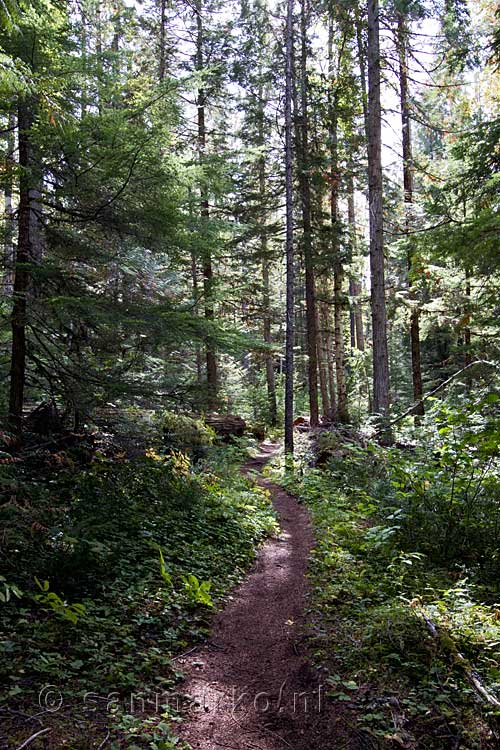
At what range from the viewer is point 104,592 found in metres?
4.50

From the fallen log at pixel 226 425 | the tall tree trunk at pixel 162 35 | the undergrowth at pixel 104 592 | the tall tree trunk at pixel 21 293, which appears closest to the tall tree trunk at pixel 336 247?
the fallen log at pixel 226 425

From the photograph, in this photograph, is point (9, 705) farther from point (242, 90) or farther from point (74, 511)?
point (242, 90)

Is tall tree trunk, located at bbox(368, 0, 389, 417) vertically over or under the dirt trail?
over

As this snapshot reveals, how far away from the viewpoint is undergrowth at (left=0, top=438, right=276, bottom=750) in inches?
115

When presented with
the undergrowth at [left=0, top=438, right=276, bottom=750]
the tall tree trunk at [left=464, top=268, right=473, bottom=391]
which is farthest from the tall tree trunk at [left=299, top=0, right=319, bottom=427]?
the undergrowth at [left=0, top=438, right=276, bottom=750]

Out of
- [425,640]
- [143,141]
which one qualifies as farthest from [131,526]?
Answer: [143,141]

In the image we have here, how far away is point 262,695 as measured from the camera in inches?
140

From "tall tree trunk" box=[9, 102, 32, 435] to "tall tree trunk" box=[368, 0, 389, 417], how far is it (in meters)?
8.32

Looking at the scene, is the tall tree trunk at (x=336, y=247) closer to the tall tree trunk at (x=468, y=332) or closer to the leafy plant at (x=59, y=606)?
the tall tree trunk at (x=468, y=332)

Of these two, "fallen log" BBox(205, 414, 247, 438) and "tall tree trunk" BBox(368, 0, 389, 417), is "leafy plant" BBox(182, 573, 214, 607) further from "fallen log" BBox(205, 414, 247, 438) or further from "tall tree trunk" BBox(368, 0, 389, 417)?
"fallen log" BBox(205, 414, 247, 438)

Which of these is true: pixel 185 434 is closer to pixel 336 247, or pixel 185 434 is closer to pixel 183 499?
pixel 183 499

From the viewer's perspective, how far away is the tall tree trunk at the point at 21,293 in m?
6.28

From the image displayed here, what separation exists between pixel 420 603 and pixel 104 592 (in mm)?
2987

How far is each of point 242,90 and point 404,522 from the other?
17811 millimetres
